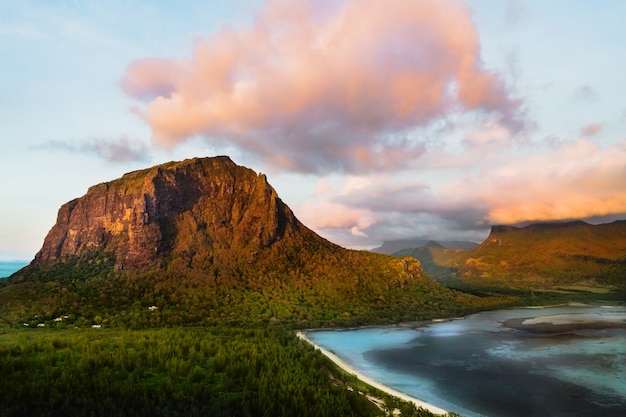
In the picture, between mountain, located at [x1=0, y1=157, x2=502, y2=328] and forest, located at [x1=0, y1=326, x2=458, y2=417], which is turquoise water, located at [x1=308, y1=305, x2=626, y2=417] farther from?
mountain, located at [x1=0, y1=157, x2=502, y2=328]

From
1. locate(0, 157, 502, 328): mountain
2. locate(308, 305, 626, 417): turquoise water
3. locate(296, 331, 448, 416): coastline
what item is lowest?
locate(308, 305, 626, 417): turquoise water

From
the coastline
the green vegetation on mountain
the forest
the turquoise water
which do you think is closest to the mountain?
the green vegetation on mountain

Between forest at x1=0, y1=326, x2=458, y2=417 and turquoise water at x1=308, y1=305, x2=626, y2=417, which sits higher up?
forest at x1=0, y1=326, x2=458, y2=417

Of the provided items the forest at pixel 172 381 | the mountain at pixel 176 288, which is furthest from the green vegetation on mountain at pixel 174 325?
the mountain at pixel 176 288

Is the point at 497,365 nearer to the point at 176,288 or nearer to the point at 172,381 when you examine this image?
the point at 172,381

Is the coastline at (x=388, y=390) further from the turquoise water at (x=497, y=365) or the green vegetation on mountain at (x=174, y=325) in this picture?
the green vegetation on mountain at (x=174, y=325)

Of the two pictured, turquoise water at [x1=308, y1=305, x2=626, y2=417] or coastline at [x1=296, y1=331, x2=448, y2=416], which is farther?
turquoise water at [x1=308, y1=305, x2=626, y2=417]

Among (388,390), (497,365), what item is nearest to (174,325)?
(388,390)

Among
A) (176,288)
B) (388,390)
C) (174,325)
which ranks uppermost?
(176,288)

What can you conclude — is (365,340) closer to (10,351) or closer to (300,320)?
(300,320)
